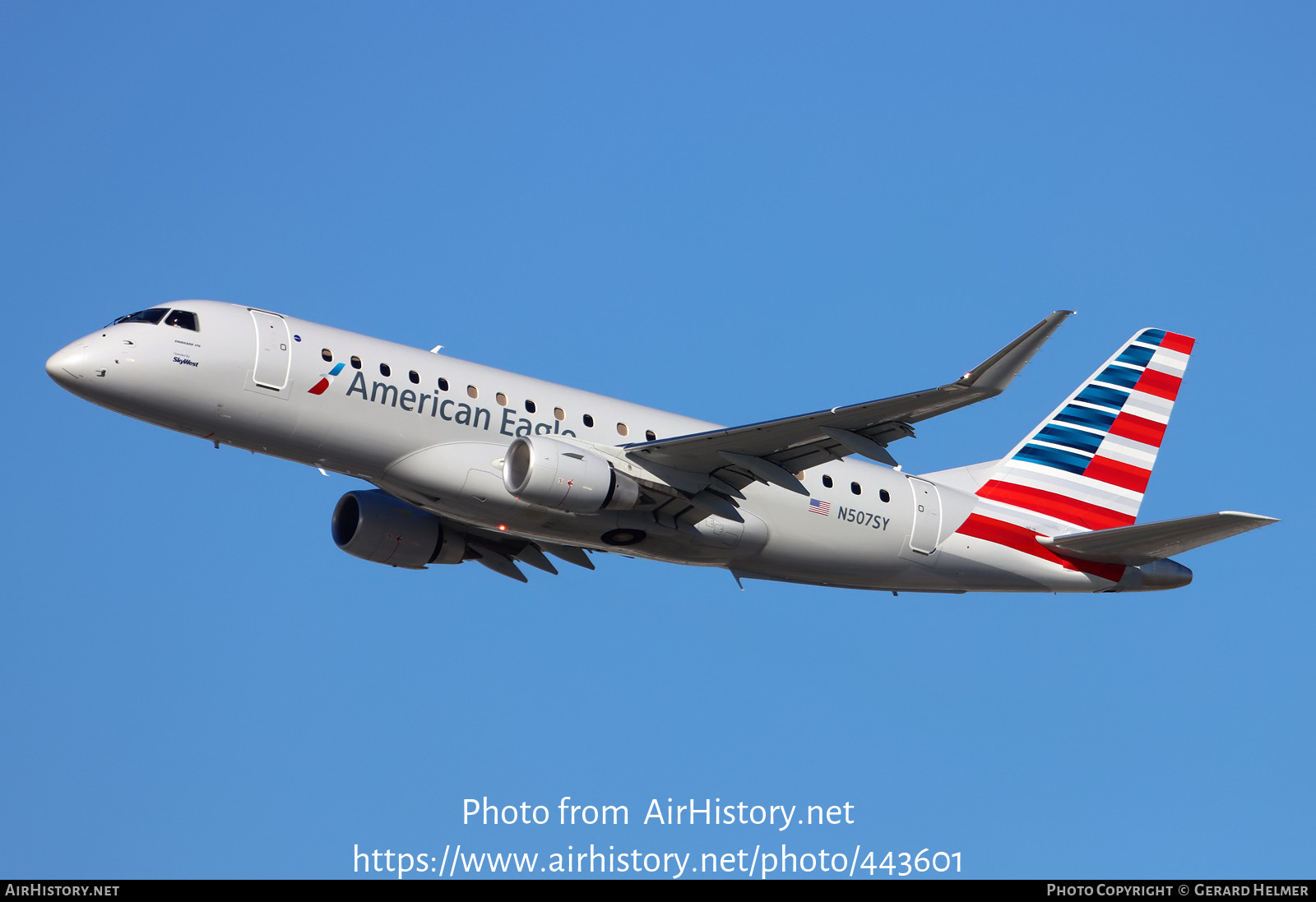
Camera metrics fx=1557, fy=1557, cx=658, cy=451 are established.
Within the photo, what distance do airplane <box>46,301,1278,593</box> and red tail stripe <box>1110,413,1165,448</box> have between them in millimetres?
2104

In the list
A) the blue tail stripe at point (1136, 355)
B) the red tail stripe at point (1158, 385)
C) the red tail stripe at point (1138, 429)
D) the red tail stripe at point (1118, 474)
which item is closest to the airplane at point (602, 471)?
the red tail stripe at point (1118, 474)

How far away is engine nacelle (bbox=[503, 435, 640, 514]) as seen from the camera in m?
32.0

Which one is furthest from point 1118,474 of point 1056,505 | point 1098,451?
point 1056,505

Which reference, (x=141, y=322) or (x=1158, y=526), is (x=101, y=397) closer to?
(x=141, y=322)

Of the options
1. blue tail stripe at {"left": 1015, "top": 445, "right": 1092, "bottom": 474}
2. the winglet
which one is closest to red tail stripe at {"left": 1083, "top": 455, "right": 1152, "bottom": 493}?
blue tail stripe at {"left": 1015, "top": 445, "right": 1092, "bottom": 474}

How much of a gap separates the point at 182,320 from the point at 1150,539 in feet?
73.9

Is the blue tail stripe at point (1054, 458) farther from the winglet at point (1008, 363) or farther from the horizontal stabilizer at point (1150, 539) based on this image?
the winglet at point (1008, 363)

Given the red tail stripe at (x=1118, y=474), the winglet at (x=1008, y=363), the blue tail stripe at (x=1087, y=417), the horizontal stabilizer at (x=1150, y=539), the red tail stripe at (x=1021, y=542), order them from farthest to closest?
the blue tail stripe at (x=1087, y=417) → the red tail stripe at (x=1118, y=474) → the red tail stripe at (x=1021, y=542) → the horizontal stabilizer at (x=1150, y=539) → the winglet at (x=1008, y=363)

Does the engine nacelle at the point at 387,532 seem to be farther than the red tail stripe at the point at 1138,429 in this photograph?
No

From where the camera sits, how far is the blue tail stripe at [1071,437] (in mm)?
41625

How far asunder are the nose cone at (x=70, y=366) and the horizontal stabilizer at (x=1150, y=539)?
75.0ft

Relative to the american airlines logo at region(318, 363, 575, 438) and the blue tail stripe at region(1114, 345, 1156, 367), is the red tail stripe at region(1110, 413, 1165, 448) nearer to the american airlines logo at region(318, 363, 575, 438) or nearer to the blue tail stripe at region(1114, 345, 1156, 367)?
the blue tail stripe at region(1114, 345, 1156, 367)

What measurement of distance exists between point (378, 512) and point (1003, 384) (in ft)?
52.8
